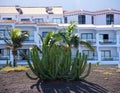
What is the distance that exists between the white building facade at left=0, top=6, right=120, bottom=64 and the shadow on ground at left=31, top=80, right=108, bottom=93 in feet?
89.4

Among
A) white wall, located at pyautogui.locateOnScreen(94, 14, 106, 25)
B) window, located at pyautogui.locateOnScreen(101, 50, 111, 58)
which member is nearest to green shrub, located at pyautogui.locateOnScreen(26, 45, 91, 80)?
window, located at pyautogui.locateOnScreen(101, 50, 111, 58)

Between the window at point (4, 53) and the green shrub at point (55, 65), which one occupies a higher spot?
the green shrub at point (55, 65)

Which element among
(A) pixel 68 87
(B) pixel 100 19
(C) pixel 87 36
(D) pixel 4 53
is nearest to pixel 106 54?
(C) pixel 87 36

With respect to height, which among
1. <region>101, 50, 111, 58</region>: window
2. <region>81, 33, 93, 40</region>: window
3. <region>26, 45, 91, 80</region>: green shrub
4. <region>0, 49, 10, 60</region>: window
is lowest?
<region>101, 50, 111, 58</region>: window

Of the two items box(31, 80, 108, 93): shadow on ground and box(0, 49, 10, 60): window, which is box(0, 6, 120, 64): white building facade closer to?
box(0, 49, 10, 60): window

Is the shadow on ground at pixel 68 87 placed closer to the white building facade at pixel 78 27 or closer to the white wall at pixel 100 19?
the white building facade at pixel 78 27

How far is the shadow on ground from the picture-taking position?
1513 centimetres

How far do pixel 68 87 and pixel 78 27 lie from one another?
108 feet

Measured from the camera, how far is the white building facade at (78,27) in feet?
150

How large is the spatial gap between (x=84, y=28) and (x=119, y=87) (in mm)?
32651

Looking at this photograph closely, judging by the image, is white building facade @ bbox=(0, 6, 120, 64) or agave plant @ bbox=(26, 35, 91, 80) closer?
agave plant @ bbox=(26, 35, 91, 80)

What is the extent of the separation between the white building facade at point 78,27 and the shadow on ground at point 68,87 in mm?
27252

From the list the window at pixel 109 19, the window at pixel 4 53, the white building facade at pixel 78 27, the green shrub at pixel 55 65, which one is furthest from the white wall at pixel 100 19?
the green shrub at pixel 55 65

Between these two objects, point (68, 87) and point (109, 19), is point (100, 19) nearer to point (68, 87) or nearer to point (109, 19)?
point (109, 19)
